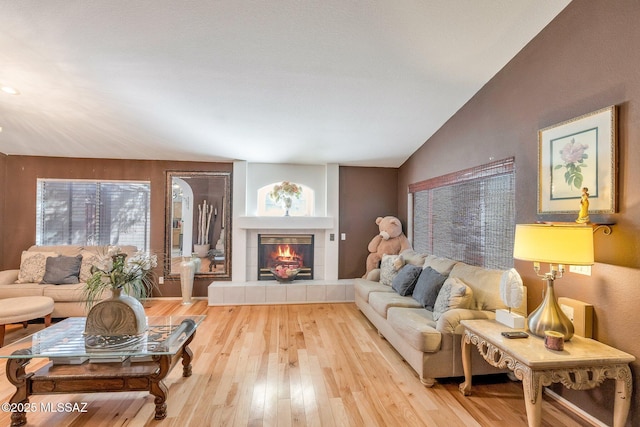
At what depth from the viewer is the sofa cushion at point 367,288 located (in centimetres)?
386

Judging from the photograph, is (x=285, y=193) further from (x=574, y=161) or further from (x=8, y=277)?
(x=8, y=277)

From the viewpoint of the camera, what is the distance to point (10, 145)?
4340 millimetres

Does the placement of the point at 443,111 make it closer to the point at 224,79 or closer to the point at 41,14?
the point at 224,79

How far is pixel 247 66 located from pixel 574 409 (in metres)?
3.74

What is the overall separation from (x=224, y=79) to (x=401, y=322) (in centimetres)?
285

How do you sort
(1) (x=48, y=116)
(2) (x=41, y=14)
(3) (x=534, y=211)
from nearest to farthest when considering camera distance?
(2) (x=41, y=14) < (3) (x=534, y=211) < (1) (x=48, y=116)

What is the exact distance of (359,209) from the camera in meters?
5.38

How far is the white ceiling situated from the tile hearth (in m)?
2.24

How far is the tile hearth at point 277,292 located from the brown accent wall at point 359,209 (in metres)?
0.50

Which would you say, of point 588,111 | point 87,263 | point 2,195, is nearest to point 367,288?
point 588,111

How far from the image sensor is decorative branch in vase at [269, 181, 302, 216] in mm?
5016

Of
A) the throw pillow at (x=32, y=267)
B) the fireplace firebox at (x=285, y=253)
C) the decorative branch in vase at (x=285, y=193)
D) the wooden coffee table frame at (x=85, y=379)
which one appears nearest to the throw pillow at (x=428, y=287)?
the fireplace firebox at (x=285, y=253)

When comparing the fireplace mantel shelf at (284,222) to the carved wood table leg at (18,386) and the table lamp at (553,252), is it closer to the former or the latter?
the carved wood table leg at (18,386)

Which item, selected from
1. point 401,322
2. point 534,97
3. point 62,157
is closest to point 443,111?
point 534,97
